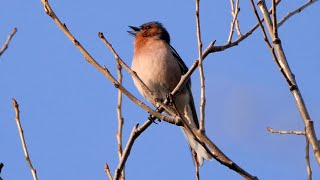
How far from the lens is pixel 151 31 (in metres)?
9.62

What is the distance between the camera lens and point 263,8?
12.5 ft

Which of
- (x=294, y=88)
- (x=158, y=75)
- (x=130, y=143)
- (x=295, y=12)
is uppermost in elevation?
(x=158, y=75)

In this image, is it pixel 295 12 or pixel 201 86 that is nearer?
pixel 201 86

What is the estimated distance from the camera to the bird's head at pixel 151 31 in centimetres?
946

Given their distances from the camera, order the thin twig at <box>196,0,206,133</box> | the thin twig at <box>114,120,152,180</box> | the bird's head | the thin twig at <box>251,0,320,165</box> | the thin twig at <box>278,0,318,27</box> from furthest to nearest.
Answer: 1. the bird's head
2. the thin twig at <box>278,0,318,27</box>
3. the thin twig at <box>114,120,152,180</box>
4. the thin twig at <box>196,0,206,133</box>
5. the thin twig at <box>251,0,320,165</box>

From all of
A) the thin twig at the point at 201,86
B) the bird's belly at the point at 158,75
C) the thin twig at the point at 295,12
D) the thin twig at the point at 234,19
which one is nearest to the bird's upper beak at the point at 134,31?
the bird's belly at the point at 158,75

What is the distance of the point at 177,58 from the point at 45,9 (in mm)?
4507

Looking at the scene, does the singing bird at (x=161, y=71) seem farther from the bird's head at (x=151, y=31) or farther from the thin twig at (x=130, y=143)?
the thin twig at (x=130, y=143)

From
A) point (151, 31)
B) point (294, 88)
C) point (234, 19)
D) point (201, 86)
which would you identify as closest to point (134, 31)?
point (151, 31)

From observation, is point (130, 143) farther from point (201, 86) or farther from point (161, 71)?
point (161, 71)

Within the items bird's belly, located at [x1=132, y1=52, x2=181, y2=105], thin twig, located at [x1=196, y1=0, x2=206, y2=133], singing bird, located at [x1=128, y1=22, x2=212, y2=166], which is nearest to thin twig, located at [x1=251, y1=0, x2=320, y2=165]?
thin twig, located at [x1=196, y1=0, x2=206, y2=133]

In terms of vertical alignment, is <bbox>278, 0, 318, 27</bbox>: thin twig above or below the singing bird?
below

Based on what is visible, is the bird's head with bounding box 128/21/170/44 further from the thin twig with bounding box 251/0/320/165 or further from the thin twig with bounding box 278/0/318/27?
the thin twig with bounding box 251/0/320/165

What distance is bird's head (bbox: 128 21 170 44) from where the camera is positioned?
9455 millimetres
